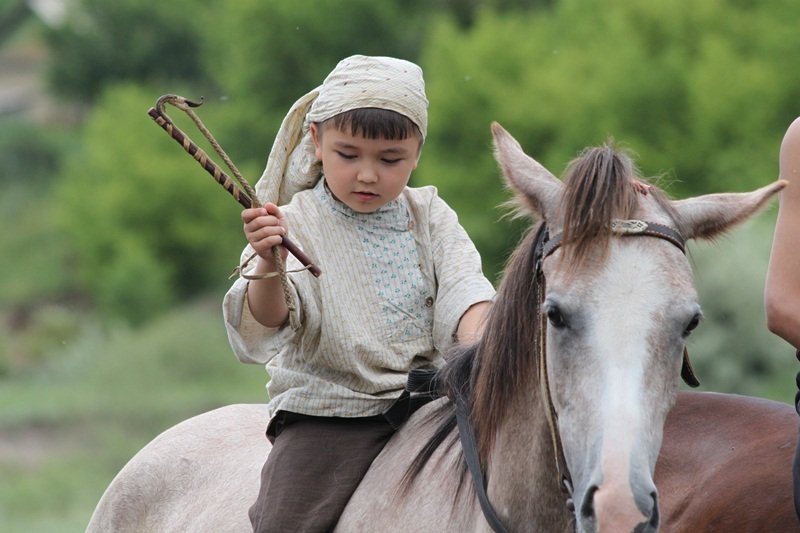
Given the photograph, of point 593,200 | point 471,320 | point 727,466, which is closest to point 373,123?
point 471,320

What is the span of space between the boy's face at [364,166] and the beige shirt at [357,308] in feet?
0.32

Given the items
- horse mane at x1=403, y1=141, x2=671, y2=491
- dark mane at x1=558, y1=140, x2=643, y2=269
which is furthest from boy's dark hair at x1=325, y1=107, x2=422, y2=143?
dark mane at x1=558, y1=140, x2=643, y2=269

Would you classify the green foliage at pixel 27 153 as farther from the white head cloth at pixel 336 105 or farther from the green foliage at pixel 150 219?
the white head cloth at pixel 336 105

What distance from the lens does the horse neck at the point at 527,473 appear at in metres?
3.24

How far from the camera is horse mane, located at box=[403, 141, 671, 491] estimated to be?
3.08 meters

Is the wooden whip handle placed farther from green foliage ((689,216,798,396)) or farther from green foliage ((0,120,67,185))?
green foliage ((0,120,67,185))

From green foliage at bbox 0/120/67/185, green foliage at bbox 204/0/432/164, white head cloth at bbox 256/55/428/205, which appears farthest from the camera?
green foliage at bbox 0/120/67/185

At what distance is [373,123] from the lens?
3.80 meters

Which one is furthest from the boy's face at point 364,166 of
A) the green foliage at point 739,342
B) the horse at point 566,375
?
the green foliage at point 739,342

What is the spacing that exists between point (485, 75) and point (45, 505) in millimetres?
23164

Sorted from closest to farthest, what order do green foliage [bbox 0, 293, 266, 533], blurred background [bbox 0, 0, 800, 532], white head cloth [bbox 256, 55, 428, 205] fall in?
white head cloth [bbox 256, 55, 428, 205] < green foliage [bbox 0, 293, 266, 533] < blurred background [bbox 0, 0, 800, 532]

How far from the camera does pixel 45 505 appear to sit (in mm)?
19219

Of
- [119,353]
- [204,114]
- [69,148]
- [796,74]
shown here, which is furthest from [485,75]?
[69,148]

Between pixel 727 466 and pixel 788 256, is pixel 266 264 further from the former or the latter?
pixel 727 466
